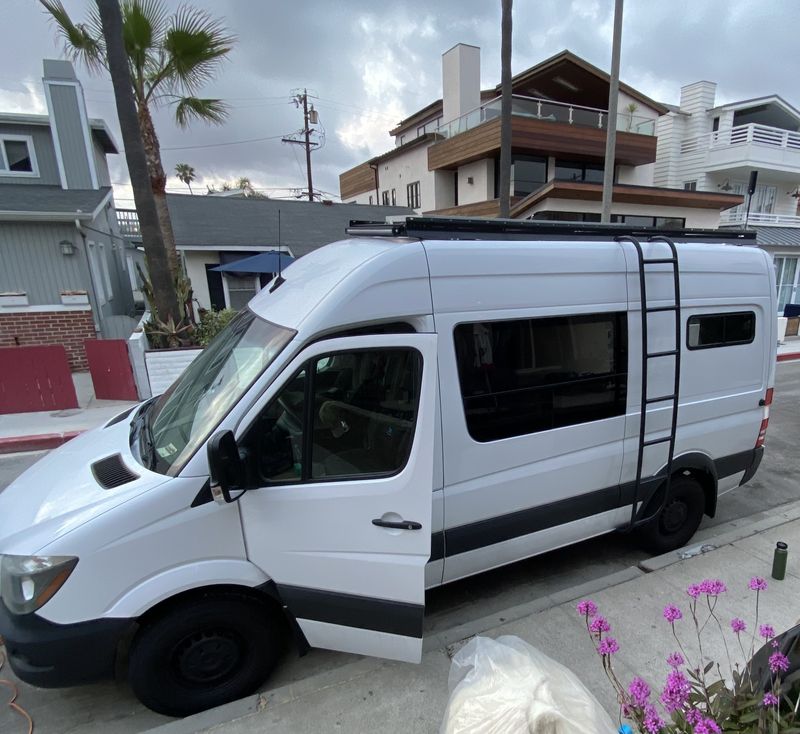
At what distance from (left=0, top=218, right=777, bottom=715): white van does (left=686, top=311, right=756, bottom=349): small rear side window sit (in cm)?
24

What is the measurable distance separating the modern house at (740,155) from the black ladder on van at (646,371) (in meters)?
23.4

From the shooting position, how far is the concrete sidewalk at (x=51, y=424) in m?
6.71

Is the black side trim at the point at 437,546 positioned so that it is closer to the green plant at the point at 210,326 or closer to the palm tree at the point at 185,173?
the green plant at the point at 210,326

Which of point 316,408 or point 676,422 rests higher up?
point 316,408

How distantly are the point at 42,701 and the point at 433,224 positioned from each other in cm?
349

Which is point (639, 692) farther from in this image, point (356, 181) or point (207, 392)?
point (356, 181)

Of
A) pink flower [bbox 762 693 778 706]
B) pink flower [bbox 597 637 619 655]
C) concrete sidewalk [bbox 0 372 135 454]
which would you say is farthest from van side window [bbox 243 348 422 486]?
concrete sidewalk [bbox 0 372 135 454]

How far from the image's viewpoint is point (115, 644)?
2.14m

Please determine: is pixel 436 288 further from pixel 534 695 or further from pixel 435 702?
pixel 435 702

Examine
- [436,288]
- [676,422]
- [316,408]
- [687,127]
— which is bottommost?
[676,422]

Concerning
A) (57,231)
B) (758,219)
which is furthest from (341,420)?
(758,219)

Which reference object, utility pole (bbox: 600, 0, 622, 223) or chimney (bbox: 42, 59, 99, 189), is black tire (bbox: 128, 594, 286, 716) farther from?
chimney (bbox: 42, 59, 99, 189)

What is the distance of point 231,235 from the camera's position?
49.3ft

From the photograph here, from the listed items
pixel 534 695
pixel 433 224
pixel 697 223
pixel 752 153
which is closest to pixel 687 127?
pixel 752 153
